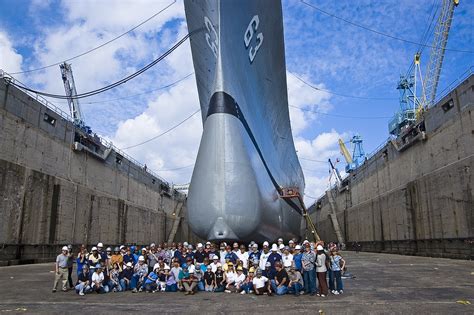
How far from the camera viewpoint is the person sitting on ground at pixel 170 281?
10453 mm

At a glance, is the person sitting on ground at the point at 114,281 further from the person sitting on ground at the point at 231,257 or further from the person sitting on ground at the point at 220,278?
the person sitting on ground at the point at 231,257

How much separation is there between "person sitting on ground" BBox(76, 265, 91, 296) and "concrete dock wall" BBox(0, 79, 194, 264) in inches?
457

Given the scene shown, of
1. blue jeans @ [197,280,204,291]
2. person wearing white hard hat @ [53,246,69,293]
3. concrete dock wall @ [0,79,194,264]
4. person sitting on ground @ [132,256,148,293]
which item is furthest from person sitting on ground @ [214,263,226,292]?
concrete dock wall @ [0,79,194,264]

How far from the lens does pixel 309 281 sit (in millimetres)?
9367

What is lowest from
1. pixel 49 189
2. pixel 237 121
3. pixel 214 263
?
pixel 214 263

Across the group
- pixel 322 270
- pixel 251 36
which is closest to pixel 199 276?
pixel 322 270

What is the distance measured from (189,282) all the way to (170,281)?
70cm

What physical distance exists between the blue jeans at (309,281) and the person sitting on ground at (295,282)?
0.12 m

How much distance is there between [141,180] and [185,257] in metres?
33.3

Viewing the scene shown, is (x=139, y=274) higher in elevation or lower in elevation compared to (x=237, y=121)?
lower

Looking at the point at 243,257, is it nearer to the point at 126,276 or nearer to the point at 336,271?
the point at 336,271

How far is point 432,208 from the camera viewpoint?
2364 cm

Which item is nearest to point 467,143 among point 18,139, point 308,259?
point 308,259

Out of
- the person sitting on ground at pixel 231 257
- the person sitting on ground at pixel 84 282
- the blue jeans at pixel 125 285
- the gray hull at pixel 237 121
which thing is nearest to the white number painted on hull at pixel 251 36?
the gray hull at pixel 237 121
